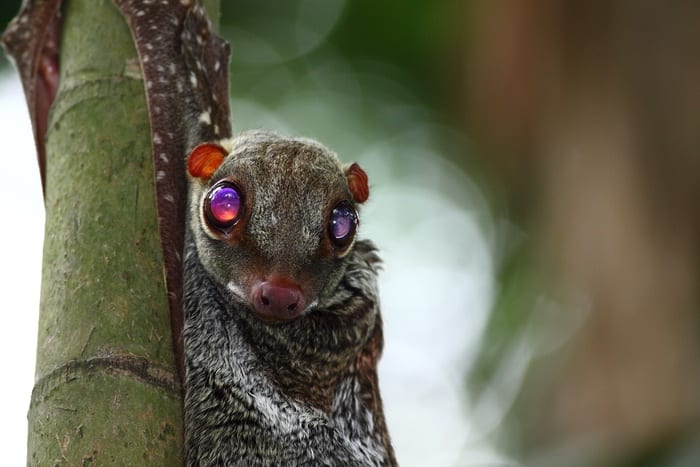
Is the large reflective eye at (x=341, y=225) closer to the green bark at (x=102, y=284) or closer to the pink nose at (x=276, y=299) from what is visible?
the pink nose at (x=276, y=299)

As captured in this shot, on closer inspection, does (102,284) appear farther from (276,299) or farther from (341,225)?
(341,225)

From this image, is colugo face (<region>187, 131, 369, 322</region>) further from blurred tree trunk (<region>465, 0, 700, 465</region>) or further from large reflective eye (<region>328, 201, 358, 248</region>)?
blurred tree trunk (<region>465, 0, 700, 465</region>)

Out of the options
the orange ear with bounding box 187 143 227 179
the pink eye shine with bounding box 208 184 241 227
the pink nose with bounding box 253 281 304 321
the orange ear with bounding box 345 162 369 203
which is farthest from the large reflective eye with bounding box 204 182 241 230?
the orange ear with bounding box 345 162 369 203

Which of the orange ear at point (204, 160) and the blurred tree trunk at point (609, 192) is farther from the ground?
the orange ear at point (204, 160)

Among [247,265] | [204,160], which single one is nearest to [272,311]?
[247,265]

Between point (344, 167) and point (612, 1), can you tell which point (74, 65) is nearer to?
point (344, 167)

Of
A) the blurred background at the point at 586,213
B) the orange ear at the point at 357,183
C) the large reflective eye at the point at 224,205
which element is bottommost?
the blurred background at the point at 586,213

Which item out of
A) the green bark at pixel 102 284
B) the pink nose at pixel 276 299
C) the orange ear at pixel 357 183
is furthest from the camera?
the orange ear at pixel 357 183

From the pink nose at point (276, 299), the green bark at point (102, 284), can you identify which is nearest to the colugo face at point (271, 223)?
the pink nose at point (276, 299)
